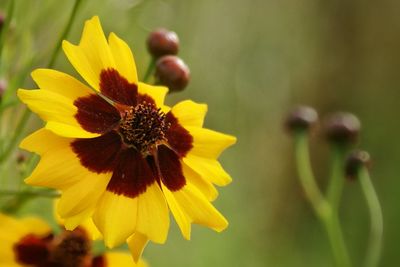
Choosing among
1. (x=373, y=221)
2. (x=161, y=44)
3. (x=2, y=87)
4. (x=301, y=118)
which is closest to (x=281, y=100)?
(x=301, y=118)

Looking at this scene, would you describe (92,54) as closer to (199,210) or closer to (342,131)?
(199,210)

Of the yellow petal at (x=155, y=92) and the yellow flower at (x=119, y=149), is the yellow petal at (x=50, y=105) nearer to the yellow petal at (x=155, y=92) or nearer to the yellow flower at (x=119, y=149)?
the yellow flower at (x=119, y=149)

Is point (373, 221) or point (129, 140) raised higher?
point (129, 140)

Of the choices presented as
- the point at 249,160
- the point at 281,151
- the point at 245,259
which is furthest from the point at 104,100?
the point at 281,151

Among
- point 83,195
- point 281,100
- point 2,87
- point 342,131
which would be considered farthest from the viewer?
point 281,100

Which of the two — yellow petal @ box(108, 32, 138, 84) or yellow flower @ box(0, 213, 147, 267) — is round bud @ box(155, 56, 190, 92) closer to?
yellow petal @ box(108, 32, 138, 84)

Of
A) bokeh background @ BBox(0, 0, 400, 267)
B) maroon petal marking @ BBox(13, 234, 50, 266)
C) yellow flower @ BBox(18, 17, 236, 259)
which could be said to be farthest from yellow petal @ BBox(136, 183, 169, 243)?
bokeh background @ BBox(0, 0, 400, 267)

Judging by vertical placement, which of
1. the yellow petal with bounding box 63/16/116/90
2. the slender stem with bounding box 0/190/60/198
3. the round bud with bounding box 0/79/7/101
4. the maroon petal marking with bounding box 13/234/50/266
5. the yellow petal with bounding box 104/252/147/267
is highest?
the yellow petal with bounding box 63/16/116/90

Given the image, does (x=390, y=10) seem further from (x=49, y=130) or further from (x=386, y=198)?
(x=49, y=130)
